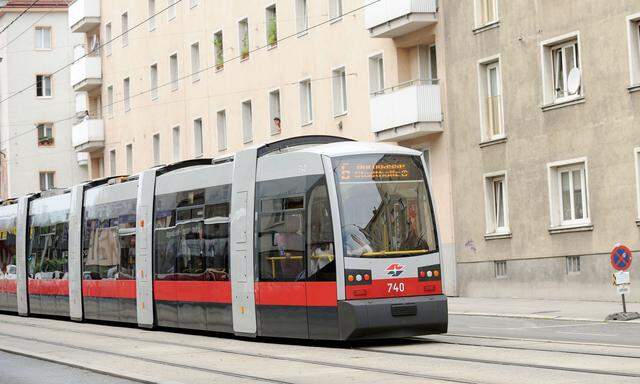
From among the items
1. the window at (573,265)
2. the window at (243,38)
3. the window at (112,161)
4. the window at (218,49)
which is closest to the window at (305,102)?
the window at (243,38)

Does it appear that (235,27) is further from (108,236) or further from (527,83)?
(108,236)

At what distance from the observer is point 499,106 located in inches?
1305

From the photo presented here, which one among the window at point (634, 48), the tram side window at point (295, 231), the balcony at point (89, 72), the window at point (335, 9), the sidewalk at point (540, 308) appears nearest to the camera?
the tram side window at point (295, 231)

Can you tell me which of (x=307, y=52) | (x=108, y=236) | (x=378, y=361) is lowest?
(x=378, y=361)

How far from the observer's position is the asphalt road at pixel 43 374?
1447cm

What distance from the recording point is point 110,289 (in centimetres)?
2586

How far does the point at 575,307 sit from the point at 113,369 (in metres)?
13.9

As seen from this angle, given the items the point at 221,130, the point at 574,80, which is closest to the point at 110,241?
the point at 574,80

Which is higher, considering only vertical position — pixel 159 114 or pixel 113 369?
pixel 159 114

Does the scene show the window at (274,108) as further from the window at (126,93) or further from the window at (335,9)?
the window at (126,93)

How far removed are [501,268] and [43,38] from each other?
4717cm

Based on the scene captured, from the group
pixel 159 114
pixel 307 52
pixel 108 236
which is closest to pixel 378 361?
pixel 108 236

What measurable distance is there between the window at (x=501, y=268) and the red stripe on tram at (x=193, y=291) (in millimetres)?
11897

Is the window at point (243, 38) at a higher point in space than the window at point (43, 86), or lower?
lower
